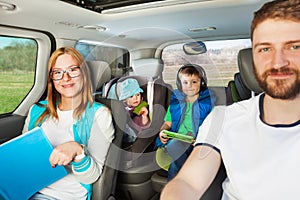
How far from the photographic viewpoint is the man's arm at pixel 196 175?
38.1 inches

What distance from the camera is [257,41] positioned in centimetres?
98

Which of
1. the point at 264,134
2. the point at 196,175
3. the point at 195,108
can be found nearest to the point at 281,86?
the point at 264,134

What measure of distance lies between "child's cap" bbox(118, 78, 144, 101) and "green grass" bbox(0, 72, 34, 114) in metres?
0.76

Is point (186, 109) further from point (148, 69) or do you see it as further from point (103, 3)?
point (103, 3)

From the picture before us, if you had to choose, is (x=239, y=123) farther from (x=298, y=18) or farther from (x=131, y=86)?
(x=131, y=86)

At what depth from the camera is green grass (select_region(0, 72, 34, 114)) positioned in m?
1.94

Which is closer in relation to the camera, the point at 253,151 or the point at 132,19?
the point at 253,151

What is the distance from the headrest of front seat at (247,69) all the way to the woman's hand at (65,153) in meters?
0.81

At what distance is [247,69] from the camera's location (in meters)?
1.23

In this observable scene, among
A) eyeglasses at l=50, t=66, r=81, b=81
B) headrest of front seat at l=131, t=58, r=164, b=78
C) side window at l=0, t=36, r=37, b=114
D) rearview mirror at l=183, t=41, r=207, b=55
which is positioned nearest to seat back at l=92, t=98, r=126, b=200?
eyeglasses at l=50, t=66, r=81, b=81

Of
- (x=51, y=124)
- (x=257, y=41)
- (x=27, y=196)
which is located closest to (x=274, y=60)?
(x=257, y=41)

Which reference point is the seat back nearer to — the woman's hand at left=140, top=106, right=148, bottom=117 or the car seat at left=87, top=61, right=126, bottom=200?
the car seat at left=87, top=61, right=126, bottom=200

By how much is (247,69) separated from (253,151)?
0.40 metres

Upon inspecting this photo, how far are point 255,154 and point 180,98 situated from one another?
94cm
